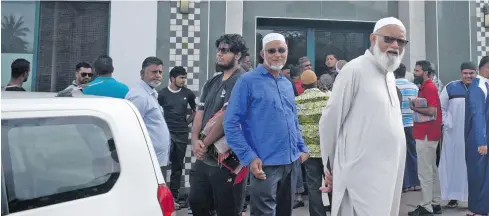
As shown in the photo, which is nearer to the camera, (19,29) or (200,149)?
(200,149)

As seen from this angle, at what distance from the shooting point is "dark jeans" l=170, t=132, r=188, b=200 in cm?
650

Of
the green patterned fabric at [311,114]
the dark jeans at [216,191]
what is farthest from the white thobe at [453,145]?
the dark jeans at [216,191]

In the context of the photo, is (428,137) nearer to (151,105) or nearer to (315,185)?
(315,185)

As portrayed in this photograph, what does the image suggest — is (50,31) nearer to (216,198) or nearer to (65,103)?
(216,198)

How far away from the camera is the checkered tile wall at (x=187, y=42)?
7.06 metres

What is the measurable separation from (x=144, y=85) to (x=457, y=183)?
427 centimetres

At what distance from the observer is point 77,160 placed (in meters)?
2.27

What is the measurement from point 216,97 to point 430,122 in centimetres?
342

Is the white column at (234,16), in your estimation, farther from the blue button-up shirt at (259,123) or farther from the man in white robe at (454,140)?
the blue button-up shirt at (259,123)

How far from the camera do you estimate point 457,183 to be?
20.5 feet

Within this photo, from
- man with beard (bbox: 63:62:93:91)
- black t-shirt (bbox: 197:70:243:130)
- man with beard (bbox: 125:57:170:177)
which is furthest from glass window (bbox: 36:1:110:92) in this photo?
black t-shirt (bbox: 197:70:243:130)

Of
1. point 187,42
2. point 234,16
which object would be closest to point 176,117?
point 187,42

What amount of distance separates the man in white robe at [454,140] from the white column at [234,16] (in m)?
3.23

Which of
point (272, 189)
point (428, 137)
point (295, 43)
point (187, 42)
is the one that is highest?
point (295, 43)
